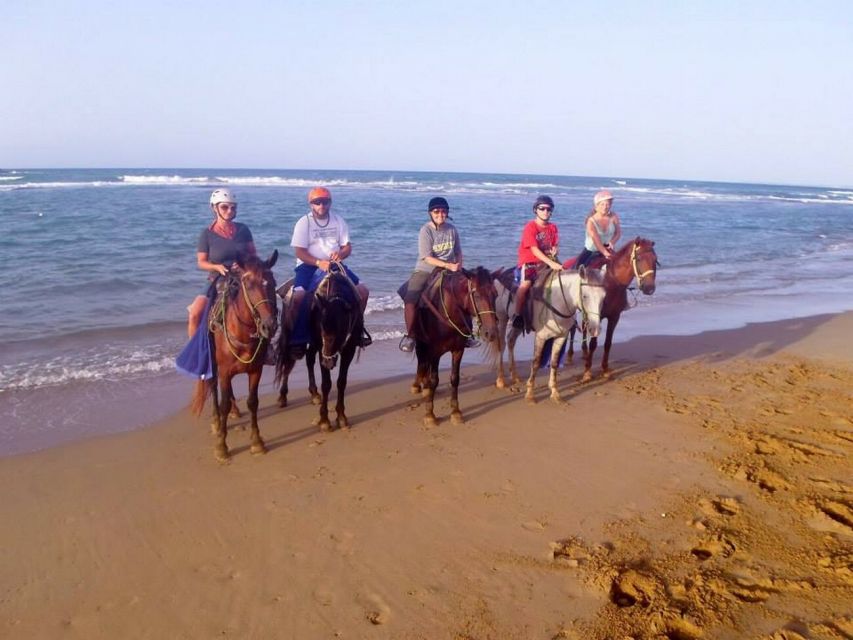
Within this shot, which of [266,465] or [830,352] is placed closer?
[266,465]

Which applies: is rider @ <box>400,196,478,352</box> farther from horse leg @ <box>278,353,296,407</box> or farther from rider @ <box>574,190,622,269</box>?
rider @ <box>574,190,622,269</box>

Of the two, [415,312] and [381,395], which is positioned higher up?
[415,312]

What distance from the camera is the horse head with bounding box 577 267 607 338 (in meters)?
7.27

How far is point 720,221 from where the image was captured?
3444 cm

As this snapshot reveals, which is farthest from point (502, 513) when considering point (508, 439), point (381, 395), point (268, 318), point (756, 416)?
point (756, 416)

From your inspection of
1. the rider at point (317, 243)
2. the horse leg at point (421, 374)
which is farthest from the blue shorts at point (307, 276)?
the horse leg at point (421, 374)

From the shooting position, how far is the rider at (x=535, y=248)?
25.4ft

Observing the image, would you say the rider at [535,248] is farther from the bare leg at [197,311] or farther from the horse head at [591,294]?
the bare leg at [197,311]

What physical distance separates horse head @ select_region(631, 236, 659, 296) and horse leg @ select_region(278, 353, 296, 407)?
4457 mm

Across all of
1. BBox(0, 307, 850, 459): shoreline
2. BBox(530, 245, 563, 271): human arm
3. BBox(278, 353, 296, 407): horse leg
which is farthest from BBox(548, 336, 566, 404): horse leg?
BBox(278, 353, 296, 407): horse leg

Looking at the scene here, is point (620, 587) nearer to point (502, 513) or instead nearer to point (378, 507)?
point (502, 513)

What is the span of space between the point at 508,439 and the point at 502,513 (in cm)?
156

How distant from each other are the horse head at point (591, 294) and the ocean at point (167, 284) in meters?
2.79

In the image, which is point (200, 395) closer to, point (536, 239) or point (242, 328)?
point (242, 328)
